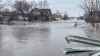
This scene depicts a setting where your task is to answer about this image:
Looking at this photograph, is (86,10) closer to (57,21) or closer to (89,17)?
(89,17)

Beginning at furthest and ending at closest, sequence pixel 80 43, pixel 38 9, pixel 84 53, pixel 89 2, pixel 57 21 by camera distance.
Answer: pixel 38 9 → pixel 57 21 → pixel 89 2 → pixel 80 43 → pixel 84 53

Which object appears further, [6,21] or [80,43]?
[6,21]

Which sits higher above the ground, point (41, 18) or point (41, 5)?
point (41, 5)

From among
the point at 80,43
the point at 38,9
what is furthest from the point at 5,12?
the point at 80,43

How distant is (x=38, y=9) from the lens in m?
31.6

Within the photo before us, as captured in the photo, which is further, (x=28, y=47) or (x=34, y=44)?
(x=34, y=44)

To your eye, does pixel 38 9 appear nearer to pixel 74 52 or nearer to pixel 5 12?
pixel 5 12

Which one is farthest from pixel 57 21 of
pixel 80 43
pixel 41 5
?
pixel 80 43

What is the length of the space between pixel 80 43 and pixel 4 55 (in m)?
3.77

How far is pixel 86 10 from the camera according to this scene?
25.9 metres

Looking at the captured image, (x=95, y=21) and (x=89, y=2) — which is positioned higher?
(x=89, y=2)

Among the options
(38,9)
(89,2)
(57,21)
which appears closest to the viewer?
(89,2)

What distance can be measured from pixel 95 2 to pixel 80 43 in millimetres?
21831

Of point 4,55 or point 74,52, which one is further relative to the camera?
point 4,55
